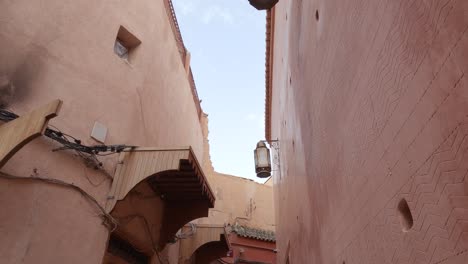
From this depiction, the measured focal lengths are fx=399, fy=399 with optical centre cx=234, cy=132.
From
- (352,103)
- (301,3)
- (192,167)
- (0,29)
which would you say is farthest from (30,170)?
(301,3)

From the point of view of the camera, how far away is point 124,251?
6.82 metres

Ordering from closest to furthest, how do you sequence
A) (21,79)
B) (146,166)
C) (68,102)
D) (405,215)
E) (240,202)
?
(405,215)
(21,79)
(68,102)
(146,166)
(240,202)

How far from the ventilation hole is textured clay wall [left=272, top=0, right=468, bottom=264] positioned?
39 millimetres

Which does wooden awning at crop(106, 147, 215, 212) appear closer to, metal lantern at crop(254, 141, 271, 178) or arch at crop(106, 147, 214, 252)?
arch at crop(106, 147, 214, 252)

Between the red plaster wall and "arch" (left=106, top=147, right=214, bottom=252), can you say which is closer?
"arch" (left=106, top=147, right=214, bottom=252)

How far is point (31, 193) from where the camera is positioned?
15.5ft

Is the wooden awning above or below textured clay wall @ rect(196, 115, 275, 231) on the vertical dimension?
below

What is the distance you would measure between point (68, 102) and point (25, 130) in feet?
5.07

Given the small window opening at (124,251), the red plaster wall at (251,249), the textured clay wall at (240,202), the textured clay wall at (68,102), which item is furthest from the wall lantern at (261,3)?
the textured clay wall at (240,202)

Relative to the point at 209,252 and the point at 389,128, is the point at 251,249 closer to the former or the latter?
the point at 209,252

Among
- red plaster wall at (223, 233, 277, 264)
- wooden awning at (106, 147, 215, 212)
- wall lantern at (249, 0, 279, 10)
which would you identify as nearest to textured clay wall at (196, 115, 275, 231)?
red plaster wall at (223, 233, 277, 264)

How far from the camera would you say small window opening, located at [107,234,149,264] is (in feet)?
21.1

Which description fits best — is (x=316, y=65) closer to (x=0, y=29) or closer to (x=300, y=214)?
(x=300, y=214)

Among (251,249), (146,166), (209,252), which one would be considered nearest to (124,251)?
(146,166)
